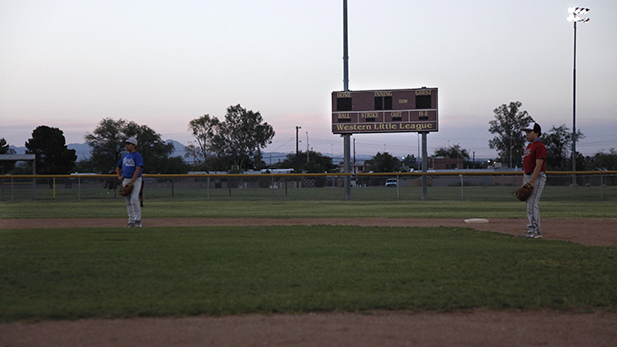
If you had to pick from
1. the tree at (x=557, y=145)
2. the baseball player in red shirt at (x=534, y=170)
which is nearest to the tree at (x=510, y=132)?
the tree at (x=557, y=145)

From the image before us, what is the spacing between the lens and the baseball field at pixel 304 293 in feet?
11.3

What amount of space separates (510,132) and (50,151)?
68.4 meters

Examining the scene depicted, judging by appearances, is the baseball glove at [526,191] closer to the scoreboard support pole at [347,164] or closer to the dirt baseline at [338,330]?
the dirt baseline at [338,330]

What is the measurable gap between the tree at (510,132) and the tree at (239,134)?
122 ft

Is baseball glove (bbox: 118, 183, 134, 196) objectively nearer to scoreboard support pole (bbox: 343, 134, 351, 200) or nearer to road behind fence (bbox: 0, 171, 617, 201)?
road behind fence (bbox: 0, 171, 617, 201)

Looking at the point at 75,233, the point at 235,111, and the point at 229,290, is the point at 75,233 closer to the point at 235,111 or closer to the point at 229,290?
the point at 229,290

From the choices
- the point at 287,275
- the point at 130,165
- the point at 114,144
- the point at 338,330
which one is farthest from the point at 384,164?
the point at 338,330

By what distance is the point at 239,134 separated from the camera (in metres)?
79.2

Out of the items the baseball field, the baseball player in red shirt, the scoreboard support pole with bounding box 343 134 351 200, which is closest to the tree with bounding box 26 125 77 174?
the scoreboard support pole with bounding box 343 134 351 200

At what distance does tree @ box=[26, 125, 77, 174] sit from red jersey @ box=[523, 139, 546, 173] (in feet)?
230

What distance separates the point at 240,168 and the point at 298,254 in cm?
7483

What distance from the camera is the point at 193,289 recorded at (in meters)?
4.48

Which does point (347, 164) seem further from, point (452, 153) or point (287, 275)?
point (452, 153)

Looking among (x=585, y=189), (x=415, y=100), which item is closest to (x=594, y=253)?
(x=415, y=100)
